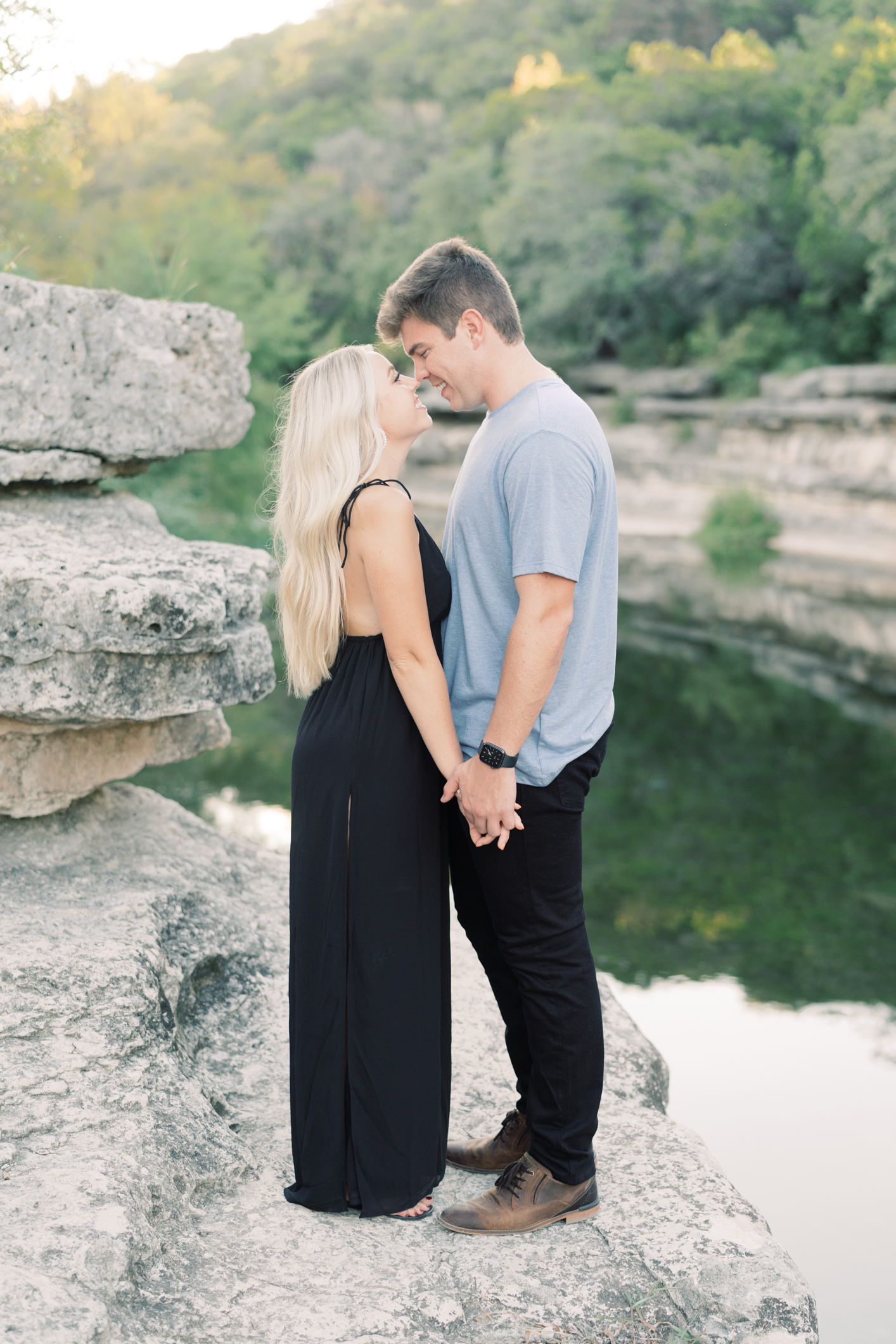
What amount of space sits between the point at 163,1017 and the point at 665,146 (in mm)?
31356

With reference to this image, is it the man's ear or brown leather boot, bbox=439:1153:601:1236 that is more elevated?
the man's ear

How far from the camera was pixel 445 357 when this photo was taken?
257cm

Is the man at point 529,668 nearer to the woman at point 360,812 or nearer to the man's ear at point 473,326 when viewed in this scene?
the man's ear at point 473,326

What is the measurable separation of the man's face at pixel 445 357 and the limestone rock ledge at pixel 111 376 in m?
1.52

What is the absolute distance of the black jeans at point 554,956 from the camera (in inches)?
96.8

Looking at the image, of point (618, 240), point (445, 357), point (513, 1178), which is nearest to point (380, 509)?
point (445, 357)

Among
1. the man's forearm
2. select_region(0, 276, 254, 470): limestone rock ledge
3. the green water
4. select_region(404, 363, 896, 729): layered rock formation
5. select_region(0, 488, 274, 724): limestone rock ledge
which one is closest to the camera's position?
the man's forearm

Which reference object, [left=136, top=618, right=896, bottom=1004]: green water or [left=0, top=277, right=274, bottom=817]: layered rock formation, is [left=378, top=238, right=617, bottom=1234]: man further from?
[left=136, top=618, right=896, bottom=1004]: green water

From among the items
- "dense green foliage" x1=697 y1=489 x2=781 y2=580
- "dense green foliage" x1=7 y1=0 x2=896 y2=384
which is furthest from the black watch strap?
"dense green foliage" x1=697 y1=489 x2=781 y2=580

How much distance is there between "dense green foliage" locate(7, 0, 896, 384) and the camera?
70.0ft

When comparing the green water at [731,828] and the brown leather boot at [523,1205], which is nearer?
the brown leather boot at [523,1205]

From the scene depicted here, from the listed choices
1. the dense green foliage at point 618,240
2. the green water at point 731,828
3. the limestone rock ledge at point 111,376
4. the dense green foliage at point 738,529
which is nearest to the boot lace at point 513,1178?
the dense green foliage at point 618,240

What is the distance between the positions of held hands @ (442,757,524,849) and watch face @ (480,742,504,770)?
0.5 inches

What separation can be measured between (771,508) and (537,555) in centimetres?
2139
